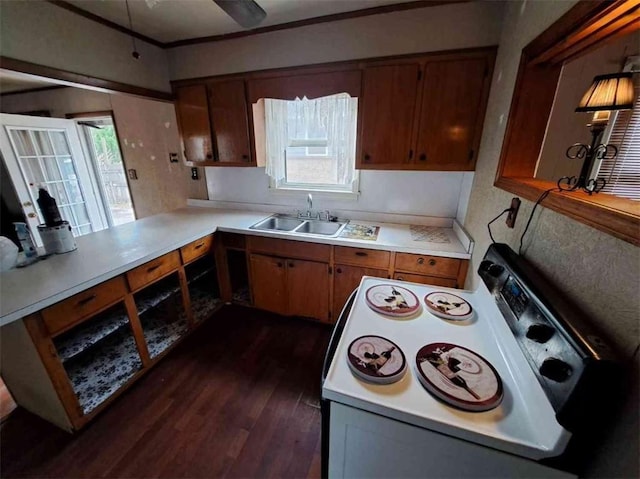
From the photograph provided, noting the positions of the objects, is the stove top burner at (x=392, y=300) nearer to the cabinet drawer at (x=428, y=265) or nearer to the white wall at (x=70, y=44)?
the cabinet drawer at (x=428, y=265)

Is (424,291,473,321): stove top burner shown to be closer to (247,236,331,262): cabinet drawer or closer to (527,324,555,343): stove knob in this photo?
(527,324,555,343): stove knob

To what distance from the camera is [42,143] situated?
3.09 meters

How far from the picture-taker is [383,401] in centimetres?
71

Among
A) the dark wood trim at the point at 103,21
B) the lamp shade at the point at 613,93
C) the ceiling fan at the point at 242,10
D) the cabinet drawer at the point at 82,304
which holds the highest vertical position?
the dark wood trim at the point at 103,21

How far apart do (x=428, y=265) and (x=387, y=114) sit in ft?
3.71

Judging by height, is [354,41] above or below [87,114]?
above

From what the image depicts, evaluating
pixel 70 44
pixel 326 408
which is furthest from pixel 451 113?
pixel 70 44

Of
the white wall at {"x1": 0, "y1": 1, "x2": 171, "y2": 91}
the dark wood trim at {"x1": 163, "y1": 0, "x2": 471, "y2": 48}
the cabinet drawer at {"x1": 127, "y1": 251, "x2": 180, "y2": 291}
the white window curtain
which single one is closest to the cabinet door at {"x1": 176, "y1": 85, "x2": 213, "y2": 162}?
the white wall at {"x1": 0, "y1": 1, "x2": 171, "y2": 91}

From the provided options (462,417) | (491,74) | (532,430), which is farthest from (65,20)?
(532,430)

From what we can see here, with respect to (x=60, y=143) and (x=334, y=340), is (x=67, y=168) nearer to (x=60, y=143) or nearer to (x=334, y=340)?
(x=60, y=143)

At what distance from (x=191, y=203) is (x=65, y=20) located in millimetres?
1648

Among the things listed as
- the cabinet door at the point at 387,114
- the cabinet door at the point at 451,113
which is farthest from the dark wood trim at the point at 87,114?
the cabinet door at the point at 451,113

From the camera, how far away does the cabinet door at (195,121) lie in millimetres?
2338

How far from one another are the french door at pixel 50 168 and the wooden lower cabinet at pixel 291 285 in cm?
255
